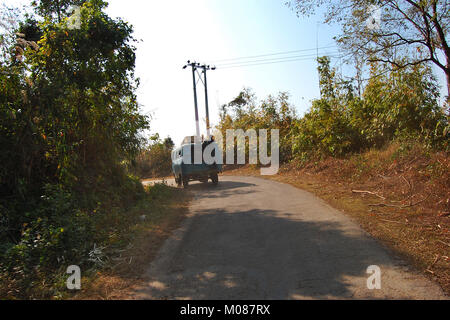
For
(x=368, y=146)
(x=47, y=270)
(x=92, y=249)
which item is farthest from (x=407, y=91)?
(x=47, y=270)

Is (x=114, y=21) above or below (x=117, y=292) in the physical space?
above

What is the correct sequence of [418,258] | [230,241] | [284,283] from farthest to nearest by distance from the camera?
[230,241]
[418,258]
[284,283]

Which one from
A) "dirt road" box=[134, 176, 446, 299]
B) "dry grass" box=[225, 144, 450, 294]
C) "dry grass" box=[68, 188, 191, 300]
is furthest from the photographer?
"dry grass" box=[225, 144, 450, 294]

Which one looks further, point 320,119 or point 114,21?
point 320,119

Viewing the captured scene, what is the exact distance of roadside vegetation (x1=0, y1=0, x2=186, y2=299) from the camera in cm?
527

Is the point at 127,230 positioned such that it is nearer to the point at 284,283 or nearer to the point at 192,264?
the point at 192,264

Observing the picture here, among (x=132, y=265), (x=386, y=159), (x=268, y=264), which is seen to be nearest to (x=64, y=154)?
(x=132, y=265)

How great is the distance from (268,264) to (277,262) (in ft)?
0.52

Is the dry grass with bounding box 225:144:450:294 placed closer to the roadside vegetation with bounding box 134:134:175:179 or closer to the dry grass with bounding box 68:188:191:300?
the dry grass with bounding box 68:188:191:300

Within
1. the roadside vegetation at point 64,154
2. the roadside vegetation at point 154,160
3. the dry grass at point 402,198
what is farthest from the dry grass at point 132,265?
the roadside vegetation at point 154,160

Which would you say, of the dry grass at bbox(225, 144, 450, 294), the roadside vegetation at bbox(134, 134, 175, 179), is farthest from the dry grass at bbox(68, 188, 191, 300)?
the roadside vegetation at bbox(134, 134, 175, 179)

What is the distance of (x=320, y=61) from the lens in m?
18.4

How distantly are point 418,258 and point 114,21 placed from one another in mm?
9292

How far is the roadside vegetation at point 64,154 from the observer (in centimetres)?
527
